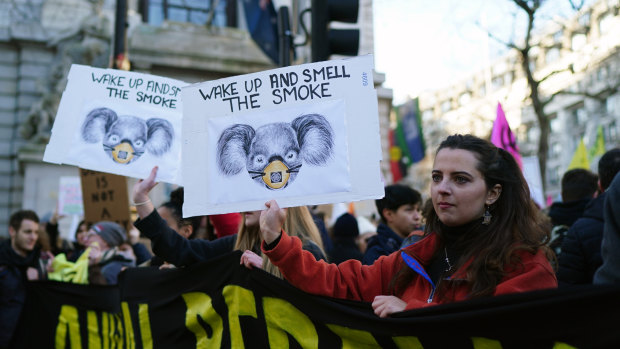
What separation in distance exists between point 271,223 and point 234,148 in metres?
0.50

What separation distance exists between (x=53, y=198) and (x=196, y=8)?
7966 millimetres

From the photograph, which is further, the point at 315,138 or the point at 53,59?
the point at 53,59

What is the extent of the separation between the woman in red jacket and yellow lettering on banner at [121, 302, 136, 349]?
5.71ft

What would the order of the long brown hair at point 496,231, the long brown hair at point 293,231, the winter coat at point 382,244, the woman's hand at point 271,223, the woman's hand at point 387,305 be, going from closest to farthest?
1. the long brown hair at point 496,231
2. the woman's hand at point 387,305
3. the woman's hand at point 271,223
4. the long brown hair at point 293,231
5. the winter coat at point 382,244

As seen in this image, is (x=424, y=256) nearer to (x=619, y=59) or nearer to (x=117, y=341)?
(x=117, y=341)

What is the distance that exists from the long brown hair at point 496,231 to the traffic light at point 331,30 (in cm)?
279

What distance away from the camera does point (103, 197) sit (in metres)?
5.69

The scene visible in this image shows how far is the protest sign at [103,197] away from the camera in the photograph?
18.5ft

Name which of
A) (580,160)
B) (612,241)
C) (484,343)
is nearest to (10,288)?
(484,343)

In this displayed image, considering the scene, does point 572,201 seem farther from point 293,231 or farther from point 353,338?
point 353,338

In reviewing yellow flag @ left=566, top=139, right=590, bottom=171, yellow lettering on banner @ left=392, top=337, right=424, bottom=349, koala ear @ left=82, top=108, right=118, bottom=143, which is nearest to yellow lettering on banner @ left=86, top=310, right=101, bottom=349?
koala ear @ left=82, top=108, right=118, bottom=143

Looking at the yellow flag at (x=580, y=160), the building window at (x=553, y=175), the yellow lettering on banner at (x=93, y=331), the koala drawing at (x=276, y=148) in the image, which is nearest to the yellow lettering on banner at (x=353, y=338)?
the koala drawing at (x=276, y=148)

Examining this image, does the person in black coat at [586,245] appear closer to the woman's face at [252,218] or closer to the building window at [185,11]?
the woman's face at [252,218]

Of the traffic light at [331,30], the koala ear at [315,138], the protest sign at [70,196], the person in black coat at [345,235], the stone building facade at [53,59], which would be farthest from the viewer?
the stone building facade at [53,59]
